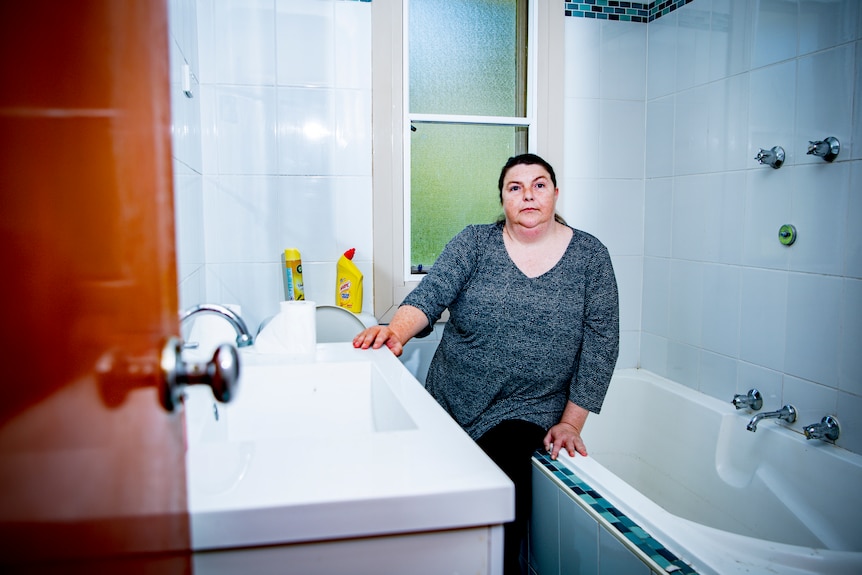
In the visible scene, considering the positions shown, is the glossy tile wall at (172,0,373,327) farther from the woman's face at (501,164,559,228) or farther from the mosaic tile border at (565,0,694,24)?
the mosaic tile border at (565,0,694,24)

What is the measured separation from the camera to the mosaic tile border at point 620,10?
2.23 meters

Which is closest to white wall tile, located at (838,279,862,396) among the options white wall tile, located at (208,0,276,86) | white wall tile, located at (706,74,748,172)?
white wall tile, located at (706,74,748,172)

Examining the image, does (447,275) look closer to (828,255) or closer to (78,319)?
(828,255)

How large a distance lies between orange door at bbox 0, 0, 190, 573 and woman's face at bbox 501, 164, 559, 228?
1251 millimetres

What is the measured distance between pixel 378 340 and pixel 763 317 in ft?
3.68

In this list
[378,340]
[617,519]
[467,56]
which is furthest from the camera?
[467,56]

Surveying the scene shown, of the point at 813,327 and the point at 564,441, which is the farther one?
the point at 813,327

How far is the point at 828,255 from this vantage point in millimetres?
1552

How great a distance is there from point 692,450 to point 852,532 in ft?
1.93

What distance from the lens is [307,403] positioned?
1208 mm

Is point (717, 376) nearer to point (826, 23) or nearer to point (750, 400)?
point (750, 400)

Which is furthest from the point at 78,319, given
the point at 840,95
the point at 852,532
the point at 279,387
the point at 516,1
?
the point at 516,1

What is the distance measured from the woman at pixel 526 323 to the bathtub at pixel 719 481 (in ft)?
0.64

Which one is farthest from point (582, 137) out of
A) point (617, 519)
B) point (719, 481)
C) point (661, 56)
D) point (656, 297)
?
point (617, 519)
